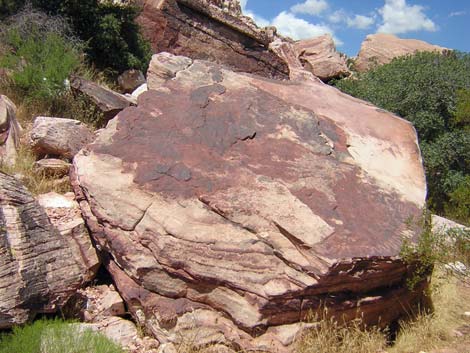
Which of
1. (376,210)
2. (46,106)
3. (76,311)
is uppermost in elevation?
(376,210)

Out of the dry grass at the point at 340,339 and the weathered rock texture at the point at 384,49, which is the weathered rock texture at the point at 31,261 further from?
the weathered rock texture at the point at 384,49

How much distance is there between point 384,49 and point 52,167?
36.8 ft

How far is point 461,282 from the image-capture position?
17.5 feet

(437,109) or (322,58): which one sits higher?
(322,58)

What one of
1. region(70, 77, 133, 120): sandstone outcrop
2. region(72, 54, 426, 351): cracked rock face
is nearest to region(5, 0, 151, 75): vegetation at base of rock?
region(70, 77, 133, 120): sandstone outcrop

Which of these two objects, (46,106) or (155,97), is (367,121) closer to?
(155,97)

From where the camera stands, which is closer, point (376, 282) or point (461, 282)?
point (376, 282)

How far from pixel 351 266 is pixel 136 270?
5.14 ft

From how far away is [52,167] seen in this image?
5.34 meters

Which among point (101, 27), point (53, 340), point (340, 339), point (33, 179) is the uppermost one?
→ point (101, 27)

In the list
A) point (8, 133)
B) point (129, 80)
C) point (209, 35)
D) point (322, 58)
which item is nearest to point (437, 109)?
point (209, 35)

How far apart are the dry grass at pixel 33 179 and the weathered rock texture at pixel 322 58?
8.03 m

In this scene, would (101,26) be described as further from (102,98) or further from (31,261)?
(31,261)

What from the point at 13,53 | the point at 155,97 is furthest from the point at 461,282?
the point at 13,53
